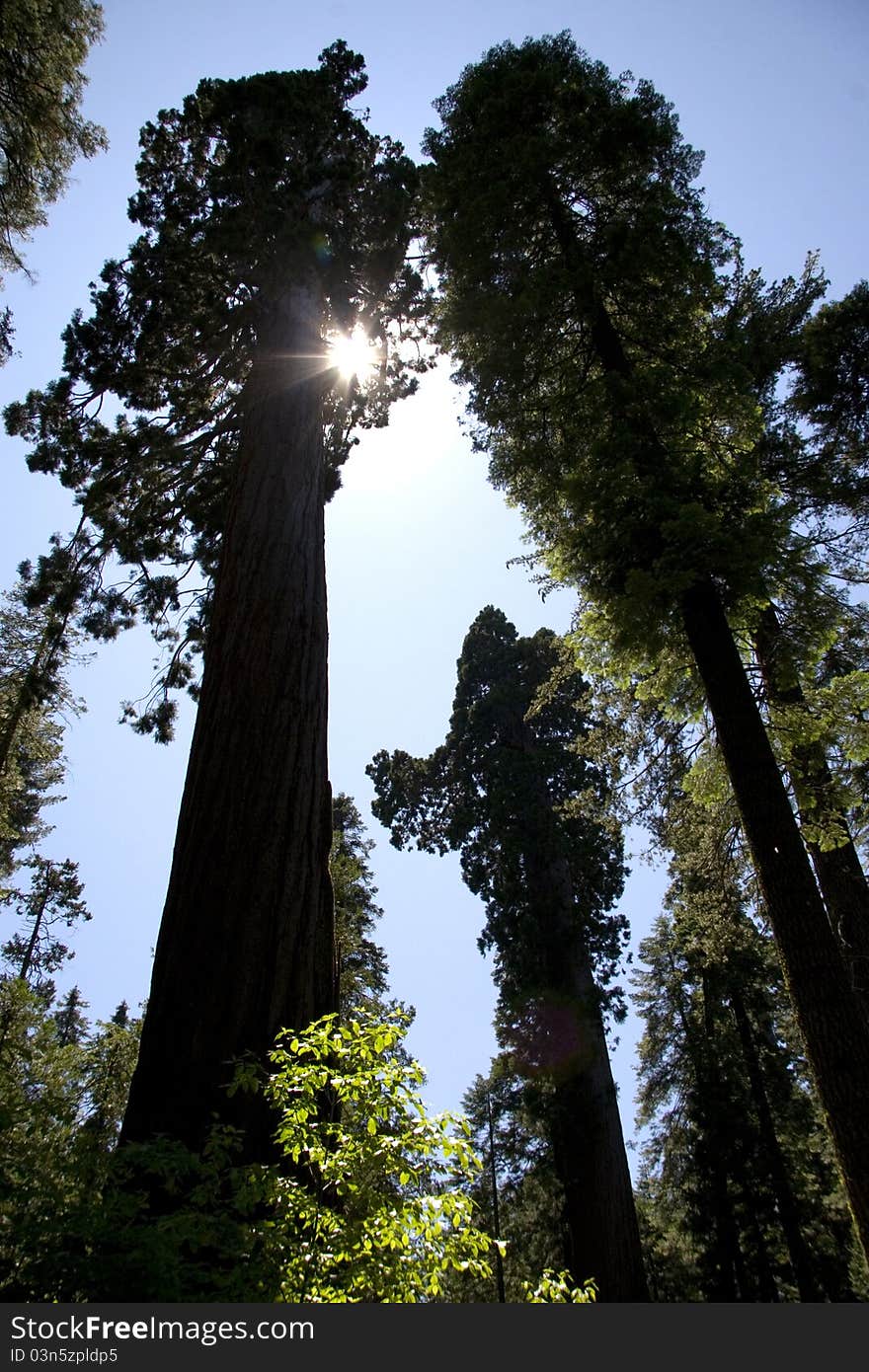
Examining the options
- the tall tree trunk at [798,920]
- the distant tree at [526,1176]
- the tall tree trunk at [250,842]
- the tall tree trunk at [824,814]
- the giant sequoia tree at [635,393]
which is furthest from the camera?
the distant tree at [526,1176]

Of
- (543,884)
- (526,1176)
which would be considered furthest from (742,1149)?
(543,884)

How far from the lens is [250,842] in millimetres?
3867

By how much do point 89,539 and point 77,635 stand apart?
52.5 inches

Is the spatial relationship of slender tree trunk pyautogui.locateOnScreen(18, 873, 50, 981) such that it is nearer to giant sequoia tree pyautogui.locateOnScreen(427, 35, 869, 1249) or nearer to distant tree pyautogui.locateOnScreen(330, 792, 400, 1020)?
distant tree pyautogui.locateOnScreen(330, 792, 400, 1020)

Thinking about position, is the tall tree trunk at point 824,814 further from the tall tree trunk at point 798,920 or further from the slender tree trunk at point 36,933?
the slender tree trunk at point 36,933

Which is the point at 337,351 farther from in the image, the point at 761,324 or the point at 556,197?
the point at 761,324

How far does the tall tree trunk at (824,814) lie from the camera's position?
18.5 ft

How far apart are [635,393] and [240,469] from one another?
12.1 ft

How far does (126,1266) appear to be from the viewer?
6.07 ft

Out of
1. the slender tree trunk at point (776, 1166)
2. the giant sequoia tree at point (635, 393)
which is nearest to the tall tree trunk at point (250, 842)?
the giant sequoia tree at point (635, 393)

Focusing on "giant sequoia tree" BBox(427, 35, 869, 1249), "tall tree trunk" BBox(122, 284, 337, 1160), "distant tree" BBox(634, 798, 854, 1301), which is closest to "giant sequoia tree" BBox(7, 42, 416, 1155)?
"tall tree trunk" BBox(122, 284, 337, 1160)

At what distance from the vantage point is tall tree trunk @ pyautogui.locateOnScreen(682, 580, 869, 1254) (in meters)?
3.95

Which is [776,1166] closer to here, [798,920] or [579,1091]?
[579,1091]

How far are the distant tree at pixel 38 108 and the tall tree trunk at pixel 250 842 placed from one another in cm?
506
